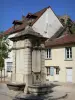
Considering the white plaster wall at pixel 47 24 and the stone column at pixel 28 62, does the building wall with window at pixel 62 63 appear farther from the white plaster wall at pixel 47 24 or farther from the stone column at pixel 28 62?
the stone column at pixel 28 62

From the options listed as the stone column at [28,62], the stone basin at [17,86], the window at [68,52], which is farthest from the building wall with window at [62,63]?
the stone basin at [17,86]

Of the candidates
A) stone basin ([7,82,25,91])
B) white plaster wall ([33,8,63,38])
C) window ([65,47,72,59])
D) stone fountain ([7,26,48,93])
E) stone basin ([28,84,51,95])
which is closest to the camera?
stone basin ([28,84,51,95])

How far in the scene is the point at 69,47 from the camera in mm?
30469

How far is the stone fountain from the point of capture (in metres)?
14.9

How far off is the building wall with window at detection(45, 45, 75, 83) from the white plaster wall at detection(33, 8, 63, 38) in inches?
243

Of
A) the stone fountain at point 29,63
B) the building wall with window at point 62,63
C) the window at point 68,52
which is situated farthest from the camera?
the window at point 68,52

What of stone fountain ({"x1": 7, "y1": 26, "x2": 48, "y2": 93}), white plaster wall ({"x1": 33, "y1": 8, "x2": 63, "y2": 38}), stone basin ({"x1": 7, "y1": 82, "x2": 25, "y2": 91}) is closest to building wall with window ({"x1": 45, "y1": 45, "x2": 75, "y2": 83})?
white plaster wall ({"x1": 33, "y1": 8, "x2": 63, "y2": 38})

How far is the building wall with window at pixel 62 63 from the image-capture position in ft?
98.2

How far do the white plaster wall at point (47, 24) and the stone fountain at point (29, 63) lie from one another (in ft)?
70.7

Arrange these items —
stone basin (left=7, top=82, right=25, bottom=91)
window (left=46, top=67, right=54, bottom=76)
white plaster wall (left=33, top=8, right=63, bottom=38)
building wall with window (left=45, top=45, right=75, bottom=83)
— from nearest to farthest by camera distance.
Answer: stone basin (left=7, top=82, right=25, bottom=91) → building wall with window (left=45, top=45, right=75, bottom=83) → window (left=46, top=67, right=54, bottom=76) → white plaster wall (left=33, top=8, right=63, bottom=38)

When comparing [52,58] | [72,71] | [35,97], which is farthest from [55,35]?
[35,97]

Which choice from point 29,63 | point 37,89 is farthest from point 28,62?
point 37,89

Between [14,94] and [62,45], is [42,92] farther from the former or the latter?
[62,45]

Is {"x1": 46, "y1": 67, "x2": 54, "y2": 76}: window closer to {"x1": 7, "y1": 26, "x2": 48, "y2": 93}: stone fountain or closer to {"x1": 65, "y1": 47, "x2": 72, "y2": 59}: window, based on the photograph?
{"x1": 65, "y1": 47, "x2": 72, "y2": 59}: window
